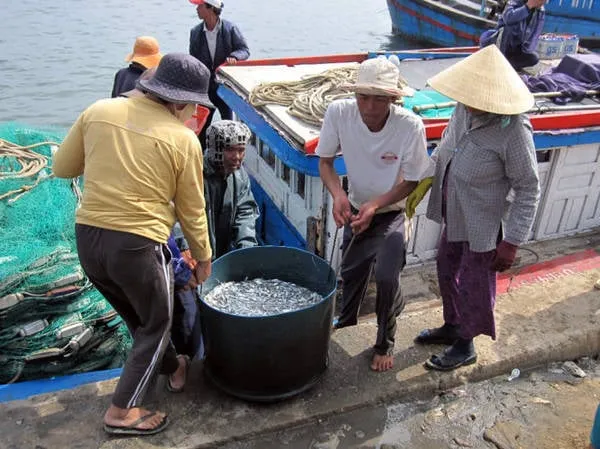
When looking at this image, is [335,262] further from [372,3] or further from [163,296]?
[372,3]

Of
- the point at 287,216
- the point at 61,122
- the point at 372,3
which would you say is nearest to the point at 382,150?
the point at 287,216

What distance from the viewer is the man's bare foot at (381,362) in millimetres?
3505

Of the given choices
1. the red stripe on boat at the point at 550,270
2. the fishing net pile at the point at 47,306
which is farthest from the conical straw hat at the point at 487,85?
the fishing net pile at the point at 47,306

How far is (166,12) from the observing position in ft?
74.1

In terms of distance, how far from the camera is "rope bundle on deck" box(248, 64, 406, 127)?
4.77m

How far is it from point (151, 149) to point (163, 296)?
0.73 m

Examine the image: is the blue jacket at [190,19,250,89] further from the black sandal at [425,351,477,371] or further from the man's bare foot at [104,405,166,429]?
the man's bare foot at [104,405,166,429]

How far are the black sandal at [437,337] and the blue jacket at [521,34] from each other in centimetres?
372

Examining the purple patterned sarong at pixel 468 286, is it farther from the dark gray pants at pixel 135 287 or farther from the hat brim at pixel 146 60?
the hat brim at pixel 146 60

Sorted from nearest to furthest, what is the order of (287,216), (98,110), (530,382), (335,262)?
(98,110) < (530,382) < (335,262) < (287,216)

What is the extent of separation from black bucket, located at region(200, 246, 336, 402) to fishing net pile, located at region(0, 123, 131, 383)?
1189 mm

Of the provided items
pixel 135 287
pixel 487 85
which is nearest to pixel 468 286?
pixel 487 85

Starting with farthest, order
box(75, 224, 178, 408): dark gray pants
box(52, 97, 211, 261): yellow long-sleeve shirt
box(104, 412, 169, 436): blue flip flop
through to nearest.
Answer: box(104, 412, 169, 436): blue flip flop
box(75, 224, 178, 408): dark gray pants
box(52, 97, 211, 261): yellow long-sleeve shirt

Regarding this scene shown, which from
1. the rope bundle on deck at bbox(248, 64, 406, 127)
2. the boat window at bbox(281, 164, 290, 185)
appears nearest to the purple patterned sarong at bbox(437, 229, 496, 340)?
the rope bundle on deck at bbox(248, 64, 406, 127)
